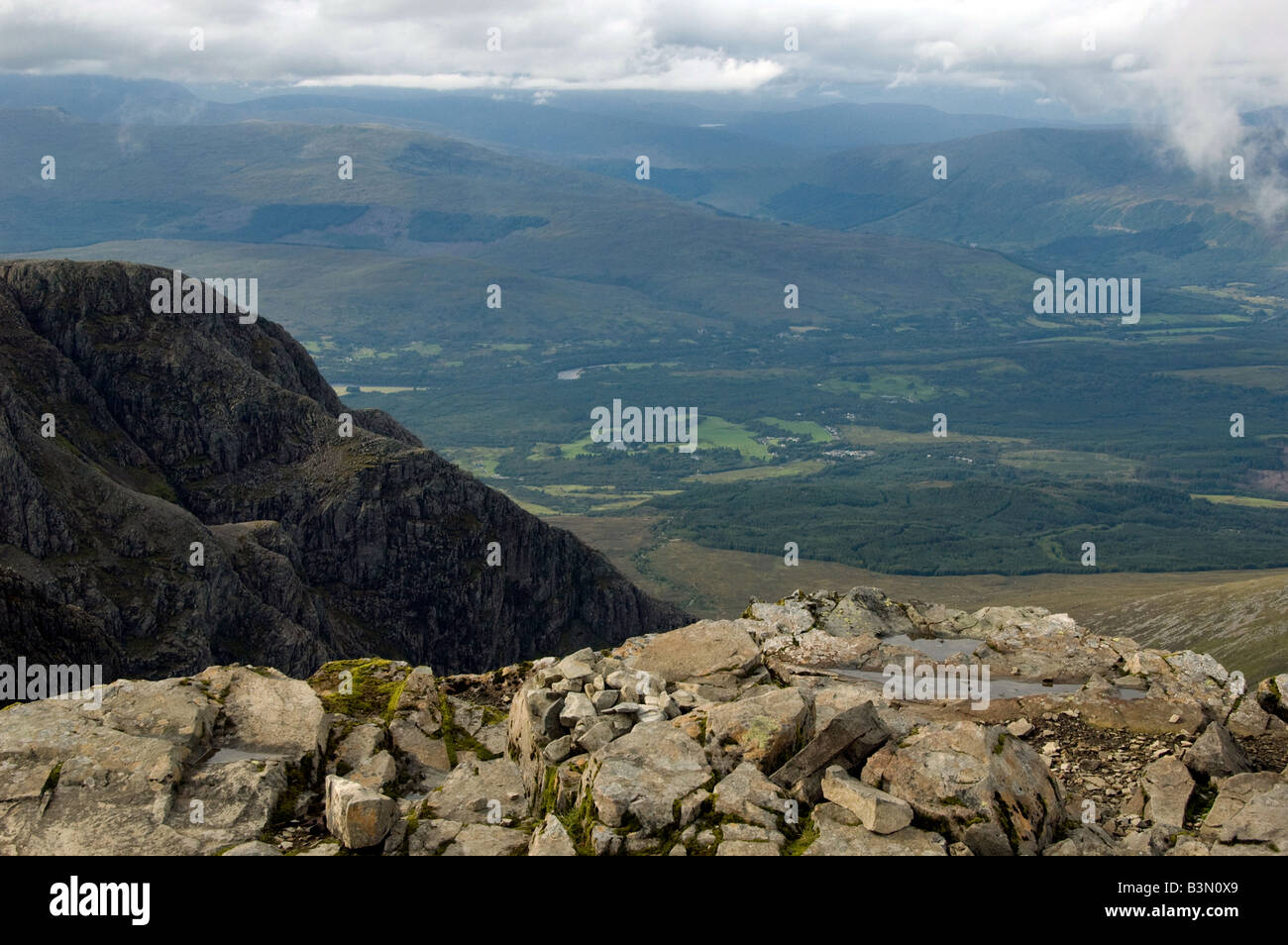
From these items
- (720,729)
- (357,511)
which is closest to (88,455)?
(357,511)

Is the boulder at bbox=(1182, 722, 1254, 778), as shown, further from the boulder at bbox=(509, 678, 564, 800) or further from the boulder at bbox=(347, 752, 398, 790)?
the boulder at bbox=(347, 752, 398, 790)

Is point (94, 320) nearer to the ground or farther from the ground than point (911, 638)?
farther from the ground

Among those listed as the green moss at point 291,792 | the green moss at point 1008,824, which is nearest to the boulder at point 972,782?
the green moss at point 1008,824

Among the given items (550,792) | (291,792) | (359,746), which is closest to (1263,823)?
(550,792)

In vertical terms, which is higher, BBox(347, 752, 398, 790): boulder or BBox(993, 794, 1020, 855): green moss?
BBox(993, 794, 1020, 855): green moss

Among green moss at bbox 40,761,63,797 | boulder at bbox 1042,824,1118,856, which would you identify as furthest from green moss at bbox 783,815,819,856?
green moss at bbox 40,761,63,797

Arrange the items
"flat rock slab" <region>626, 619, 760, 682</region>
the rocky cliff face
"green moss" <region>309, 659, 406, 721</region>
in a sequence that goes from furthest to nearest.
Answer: the rocky cliff face
"flat rock slab" <region>626, 619, 760, 682</region>
"green moss" <region>309, 659, 406, 721</region>

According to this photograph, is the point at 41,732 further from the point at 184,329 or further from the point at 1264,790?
the point at 184,329

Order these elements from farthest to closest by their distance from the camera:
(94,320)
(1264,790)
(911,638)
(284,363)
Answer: (284,363)
(94,320)
(911,638)
(1264,790)
